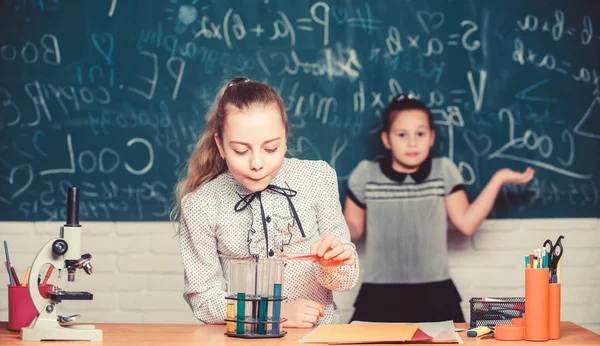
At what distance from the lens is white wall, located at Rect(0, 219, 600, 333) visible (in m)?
3.61

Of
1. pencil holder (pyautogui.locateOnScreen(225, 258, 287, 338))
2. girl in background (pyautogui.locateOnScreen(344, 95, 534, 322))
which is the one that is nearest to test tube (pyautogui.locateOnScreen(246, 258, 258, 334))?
pencil holder (pyautogui.locateOnScreen(225, 258, 287, 338))

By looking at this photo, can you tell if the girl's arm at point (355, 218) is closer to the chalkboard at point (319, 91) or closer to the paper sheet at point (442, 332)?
the chalkboard at point (319, 91)

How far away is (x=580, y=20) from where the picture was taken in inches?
144

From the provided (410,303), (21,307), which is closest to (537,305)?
(21,307)

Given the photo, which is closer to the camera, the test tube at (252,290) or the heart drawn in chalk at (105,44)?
the test tube at (252,290)

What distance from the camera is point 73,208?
1.81 metres

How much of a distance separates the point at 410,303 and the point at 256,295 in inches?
73.8

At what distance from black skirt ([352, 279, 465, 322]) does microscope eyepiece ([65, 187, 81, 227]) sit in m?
1.93

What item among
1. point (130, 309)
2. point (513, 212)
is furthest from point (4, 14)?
point (513, 212)

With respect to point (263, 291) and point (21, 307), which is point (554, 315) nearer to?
point (263, 291)

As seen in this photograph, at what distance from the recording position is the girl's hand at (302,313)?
1.94 metres

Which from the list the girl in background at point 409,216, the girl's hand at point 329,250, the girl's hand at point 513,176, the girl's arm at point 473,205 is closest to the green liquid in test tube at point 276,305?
the girl's hand at point 329,250

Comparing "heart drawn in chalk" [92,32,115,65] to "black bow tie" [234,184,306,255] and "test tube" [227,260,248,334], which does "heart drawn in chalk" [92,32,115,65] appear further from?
"test tube" [227,260,248,334]

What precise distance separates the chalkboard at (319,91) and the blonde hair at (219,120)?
142cm
